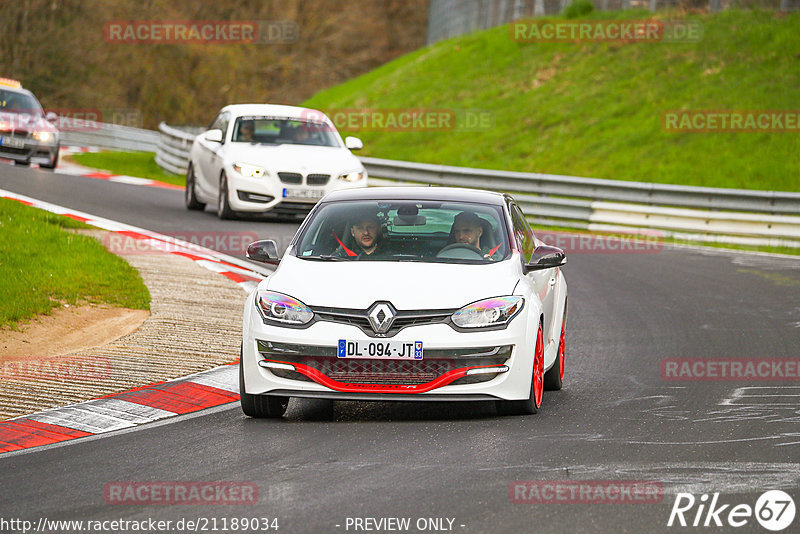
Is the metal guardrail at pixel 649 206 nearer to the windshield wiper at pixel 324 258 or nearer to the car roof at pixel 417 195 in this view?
the car roof at pixel 417 195

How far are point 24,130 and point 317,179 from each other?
367 inches

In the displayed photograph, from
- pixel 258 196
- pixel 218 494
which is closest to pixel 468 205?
pixel 218 494

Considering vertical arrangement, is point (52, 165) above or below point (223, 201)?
above

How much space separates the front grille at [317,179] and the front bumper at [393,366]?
11.1 metres

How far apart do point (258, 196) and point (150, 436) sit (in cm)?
1151

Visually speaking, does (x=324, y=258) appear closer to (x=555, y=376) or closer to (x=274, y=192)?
(x=555, y=376)

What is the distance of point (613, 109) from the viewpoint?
30062mm

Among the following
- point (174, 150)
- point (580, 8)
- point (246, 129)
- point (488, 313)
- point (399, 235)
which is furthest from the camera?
point (580, 8)

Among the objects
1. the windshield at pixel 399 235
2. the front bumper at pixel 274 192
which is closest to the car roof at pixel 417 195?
the windshield at pixel 399 235

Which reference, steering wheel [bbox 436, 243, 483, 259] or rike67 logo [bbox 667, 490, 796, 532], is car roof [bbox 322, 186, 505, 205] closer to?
steering wheel [bbox 436, 243, 483, 259]

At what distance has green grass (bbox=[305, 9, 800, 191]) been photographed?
26.0 meters

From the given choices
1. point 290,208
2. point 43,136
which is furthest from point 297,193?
point 43,136

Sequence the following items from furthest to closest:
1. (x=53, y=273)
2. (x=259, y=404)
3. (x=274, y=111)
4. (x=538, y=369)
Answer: (x=274, y=111) < (x=53, y=273) < (x=538, y=369) < (x=259, y=404)

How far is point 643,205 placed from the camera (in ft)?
73.5
